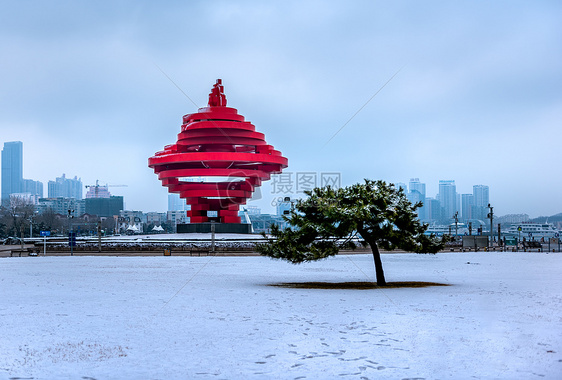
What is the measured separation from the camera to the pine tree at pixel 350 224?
20.2m

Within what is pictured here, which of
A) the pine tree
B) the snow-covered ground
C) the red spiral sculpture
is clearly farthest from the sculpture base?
the snow-covered ground

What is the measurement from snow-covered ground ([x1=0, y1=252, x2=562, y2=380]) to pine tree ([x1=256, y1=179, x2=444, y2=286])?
205 cm

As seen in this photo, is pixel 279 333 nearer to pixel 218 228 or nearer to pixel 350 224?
pixel 350 224

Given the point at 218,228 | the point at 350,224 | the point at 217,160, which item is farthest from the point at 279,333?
the point at 218,228

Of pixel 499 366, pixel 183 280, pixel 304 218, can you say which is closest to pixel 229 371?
pixel 499 366

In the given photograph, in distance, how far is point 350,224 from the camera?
19.9 metres

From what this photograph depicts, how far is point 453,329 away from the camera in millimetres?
11336

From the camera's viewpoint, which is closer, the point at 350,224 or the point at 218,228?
the point at 350,224

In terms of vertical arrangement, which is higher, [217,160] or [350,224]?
[217,160]

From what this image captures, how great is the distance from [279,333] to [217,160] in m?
52.3

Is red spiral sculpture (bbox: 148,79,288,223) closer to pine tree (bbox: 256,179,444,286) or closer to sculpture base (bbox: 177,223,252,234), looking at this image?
sculpture base (bbox: 177,223,252,234)

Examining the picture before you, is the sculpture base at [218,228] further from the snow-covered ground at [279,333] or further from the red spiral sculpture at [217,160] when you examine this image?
the snow-covered ground at [279,333]

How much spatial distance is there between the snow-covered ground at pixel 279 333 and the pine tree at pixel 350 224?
2054 mm

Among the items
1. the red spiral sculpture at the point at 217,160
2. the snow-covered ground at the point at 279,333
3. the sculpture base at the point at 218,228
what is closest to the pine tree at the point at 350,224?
the snow-covered ground at the point at 279,333
